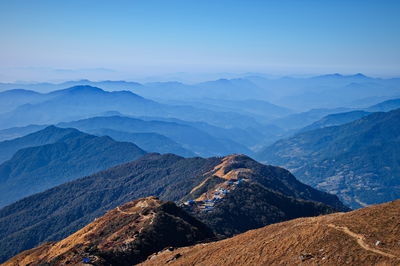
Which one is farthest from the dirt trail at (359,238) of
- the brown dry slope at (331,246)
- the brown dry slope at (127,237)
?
the brown dry slope at (127,237)

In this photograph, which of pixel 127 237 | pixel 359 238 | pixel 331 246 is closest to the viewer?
pixel 331 246

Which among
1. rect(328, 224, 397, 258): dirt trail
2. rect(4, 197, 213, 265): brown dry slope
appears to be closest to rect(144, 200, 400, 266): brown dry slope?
rect(328, 224, 397, 258): dirt trail

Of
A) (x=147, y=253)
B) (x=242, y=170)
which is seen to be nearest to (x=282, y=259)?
(x=147, y=253)

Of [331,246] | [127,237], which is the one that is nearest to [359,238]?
[331,246]

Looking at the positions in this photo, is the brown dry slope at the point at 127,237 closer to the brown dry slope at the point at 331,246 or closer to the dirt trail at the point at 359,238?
the brown dry slope at the point at 331,246

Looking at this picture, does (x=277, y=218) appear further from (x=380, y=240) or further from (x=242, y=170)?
(x=380, y=240)

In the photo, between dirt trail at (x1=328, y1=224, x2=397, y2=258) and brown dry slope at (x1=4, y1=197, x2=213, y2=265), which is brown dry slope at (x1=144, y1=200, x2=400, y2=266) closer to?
dirt trail at (x1=328, y1=224, x2=397, y2=258)

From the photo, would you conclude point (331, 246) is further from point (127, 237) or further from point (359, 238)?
point (127, 237)
